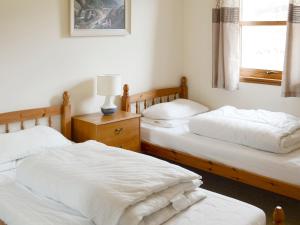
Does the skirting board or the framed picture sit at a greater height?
the framed picture

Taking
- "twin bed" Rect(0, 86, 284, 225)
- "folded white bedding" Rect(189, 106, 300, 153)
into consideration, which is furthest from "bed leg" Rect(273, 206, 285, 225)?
"folded white bedding" Rect(189, 106, 300, 153)

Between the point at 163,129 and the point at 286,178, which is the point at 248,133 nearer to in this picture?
the point at 286,178

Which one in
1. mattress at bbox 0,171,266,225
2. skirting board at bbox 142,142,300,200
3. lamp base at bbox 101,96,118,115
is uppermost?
lamp base at bbox 101,96,118,115

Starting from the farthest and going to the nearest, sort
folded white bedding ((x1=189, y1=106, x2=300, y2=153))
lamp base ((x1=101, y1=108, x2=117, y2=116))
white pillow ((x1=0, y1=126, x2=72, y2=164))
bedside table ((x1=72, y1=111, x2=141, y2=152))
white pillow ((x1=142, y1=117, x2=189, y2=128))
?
white pillow ((x1=142, y1=117, x2=189, y2=128)) < lamp base ((x1=101, y1=108, x2=117, y2=116)) < bedside table ((x1=72, y1=111, x2=141, y2=152)) < folded white bedding ((x1=189, y1=106, x2=300, y2=153)) < white pillow ((x1=0, y1=126, x2=72, y2=164))

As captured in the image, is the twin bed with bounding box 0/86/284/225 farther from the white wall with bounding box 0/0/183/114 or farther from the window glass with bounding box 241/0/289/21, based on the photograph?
the window glass with bounding box 241/0/289/21

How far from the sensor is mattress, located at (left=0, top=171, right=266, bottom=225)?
1908 mm

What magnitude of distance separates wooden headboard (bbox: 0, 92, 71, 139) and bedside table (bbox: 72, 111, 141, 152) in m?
0.09

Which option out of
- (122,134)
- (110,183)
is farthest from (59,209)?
(122,134)

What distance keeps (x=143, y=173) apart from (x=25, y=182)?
68 centimetres

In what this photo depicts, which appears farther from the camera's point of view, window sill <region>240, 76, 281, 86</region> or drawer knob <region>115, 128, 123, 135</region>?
window sill <region>240, 76, 281, 86</region>

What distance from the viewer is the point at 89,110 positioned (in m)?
3.67

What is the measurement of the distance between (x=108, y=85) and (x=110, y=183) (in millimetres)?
1633

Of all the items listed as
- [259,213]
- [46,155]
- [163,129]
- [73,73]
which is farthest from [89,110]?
[259,213]

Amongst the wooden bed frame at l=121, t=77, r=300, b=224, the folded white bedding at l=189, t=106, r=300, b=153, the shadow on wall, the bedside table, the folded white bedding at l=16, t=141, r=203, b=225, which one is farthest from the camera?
the shadow on wall
